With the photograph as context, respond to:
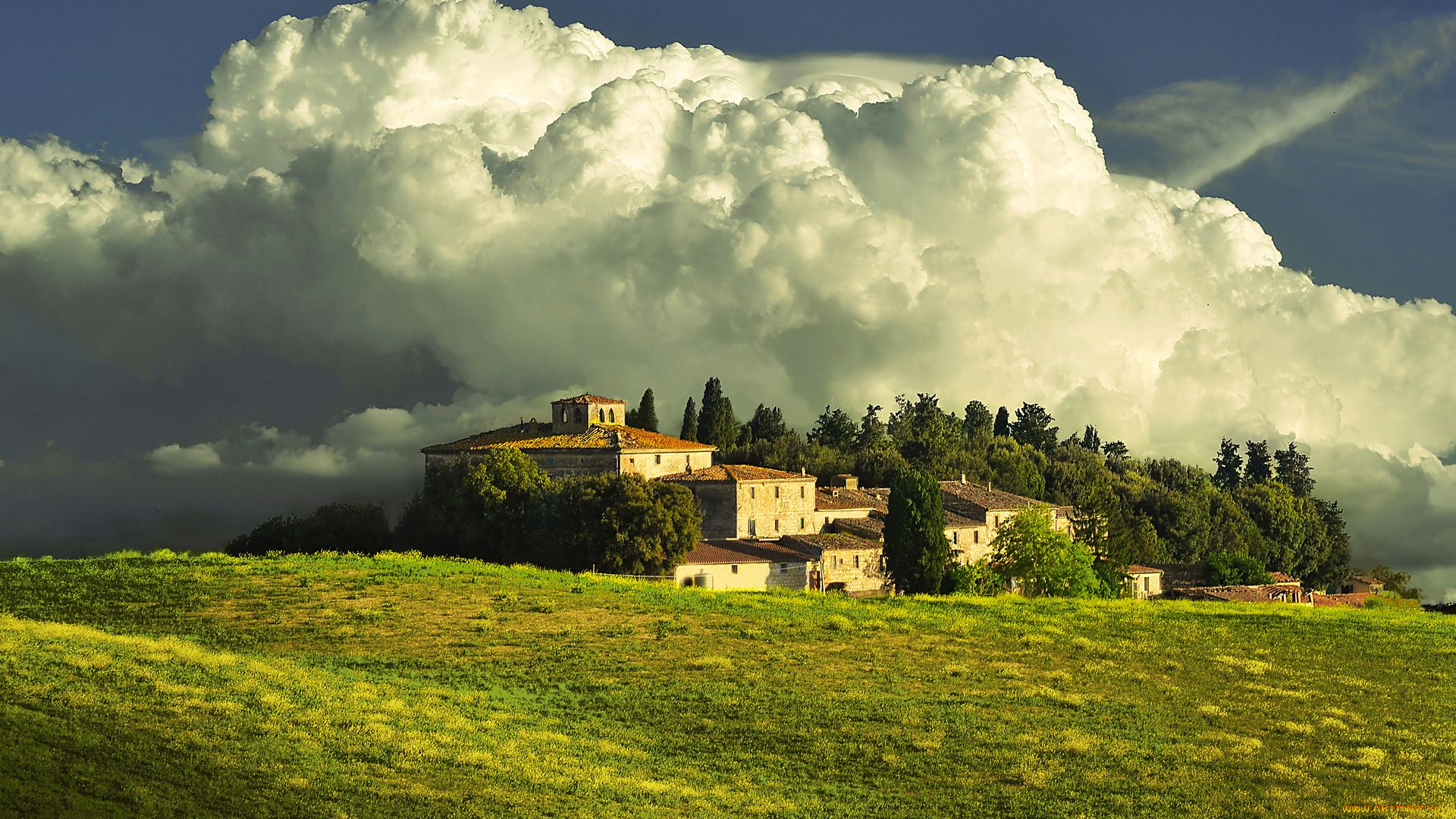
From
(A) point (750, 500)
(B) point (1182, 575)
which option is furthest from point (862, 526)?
(B) point (1182, 575)

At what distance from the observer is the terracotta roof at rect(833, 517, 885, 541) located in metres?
90.5

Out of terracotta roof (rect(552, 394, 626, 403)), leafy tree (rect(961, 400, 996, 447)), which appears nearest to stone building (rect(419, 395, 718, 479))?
terracotta roof (rect(552, 394, 626, 403))

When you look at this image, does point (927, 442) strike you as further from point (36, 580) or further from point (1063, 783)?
point (1063, 783)

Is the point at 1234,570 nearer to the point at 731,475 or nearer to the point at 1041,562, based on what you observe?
the point at 1041,562

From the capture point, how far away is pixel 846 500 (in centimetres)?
9781

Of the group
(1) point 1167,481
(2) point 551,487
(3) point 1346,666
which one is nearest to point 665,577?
(2) point 551,487

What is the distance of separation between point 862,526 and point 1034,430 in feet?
269

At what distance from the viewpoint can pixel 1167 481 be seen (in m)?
163

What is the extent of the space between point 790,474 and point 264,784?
6749 centimetres

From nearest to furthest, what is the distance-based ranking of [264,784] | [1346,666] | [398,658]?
[264,784], [398,658], [1346,666]

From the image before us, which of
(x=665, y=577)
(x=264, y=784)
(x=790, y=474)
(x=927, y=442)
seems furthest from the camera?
(x=927, y=442)

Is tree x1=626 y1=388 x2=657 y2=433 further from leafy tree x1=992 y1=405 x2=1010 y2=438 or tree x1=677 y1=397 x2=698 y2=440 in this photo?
leafy tree x1=992 y1=405 x2=1010 y2=438

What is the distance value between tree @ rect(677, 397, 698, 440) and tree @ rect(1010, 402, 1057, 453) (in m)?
56.8

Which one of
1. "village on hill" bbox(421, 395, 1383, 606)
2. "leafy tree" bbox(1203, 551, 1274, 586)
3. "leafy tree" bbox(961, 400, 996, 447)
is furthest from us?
"leafy tree" bbox(961, 400, 996, 447)
